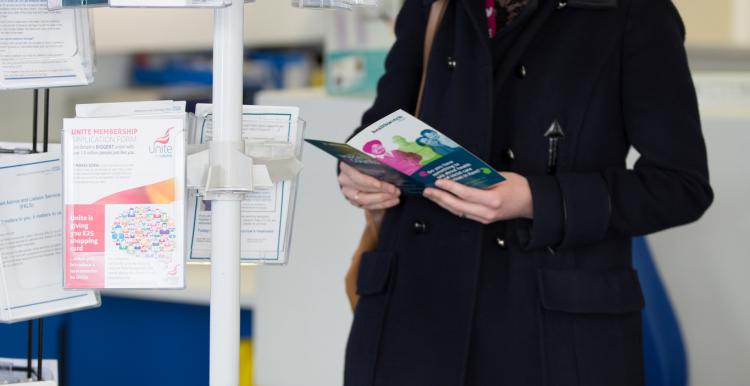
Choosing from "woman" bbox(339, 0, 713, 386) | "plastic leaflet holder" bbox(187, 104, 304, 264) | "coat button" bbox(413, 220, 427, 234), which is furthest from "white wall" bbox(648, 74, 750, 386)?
"plastic leaflet holder" bbox(187, 104, 304, 264)

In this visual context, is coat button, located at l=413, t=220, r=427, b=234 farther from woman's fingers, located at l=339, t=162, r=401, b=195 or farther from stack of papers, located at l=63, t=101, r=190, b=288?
stack of papers, located at l=63, t=101, r=190, b=288

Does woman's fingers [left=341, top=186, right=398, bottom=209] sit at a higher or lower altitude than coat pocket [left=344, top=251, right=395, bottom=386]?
higher

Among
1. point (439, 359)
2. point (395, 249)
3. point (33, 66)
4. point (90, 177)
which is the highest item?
point (33, 66)

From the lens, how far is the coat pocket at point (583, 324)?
1485 mm

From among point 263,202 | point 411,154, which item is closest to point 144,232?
point 263,202

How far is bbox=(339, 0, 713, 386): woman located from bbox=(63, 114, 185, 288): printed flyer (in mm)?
521

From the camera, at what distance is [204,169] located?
3.50 ft

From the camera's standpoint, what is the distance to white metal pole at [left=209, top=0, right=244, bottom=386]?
1061 millimetres

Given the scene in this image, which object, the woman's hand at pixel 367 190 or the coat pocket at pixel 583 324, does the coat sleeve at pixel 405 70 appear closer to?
the woman's hand at pixel 367 190

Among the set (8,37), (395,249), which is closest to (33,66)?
(8,37)

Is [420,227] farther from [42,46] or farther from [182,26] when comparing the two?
[182,26]

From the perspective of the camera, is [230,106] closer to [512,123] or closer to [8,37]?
[8,37]

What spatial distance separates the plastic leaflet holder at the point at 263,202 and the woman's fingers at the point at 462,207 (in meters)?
0.37

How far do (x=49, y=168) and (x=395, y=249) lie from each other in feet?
2.09
